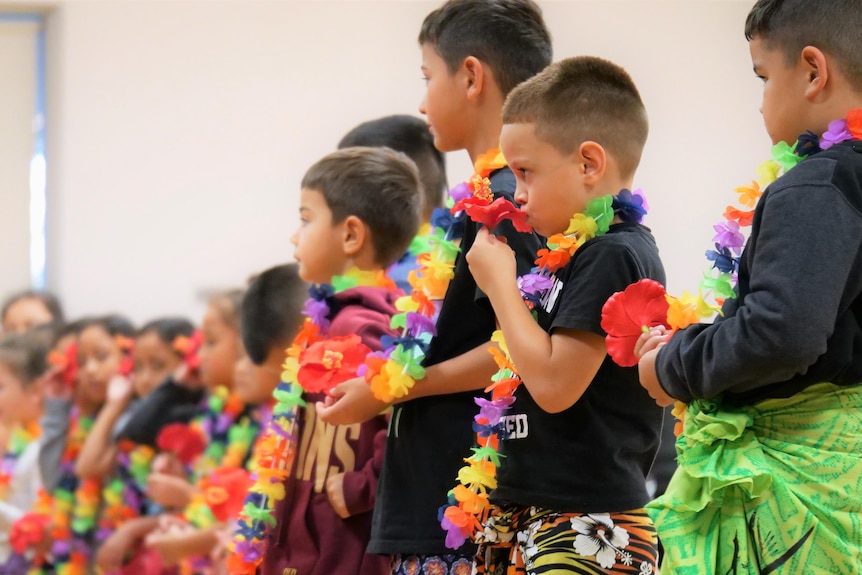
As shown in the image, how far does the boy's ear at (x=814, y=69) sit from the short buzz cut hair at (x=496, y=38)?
3.01 feet

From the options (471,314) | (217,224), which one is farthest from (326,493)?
(217,224)

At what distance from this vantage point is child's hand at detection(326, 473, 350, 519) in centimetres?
253

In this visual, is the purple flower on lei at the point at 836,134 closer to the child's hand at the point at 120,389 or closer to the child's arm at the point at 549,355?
the child's arm at the point at 549,355

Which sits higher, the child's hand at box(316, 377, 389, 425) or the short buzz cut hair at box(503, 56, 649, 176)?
the short buzz cut hair at box(503, 56, 649, 176)

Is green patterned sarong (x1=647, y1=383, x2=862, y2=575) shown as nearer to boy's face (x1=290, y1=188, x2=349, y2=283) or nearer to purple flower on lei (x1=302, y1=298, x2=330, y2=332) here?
purple flower on lei (x1=302, y1=298, x2=330, y2=332)

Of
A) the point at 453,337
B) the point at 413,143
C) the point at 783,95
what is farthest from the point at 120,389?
the point at 783,95

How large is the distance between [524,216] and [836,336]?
2.18 feet

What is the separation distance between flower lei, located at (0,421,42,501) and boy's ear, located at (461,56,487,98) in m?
3.53

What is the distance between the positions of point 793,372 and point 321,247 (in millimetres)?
1562

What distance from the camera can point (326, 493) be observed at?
8.59ft

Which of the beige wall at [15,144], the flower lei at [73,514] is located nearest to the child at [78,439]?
the flower lei at [73,514]

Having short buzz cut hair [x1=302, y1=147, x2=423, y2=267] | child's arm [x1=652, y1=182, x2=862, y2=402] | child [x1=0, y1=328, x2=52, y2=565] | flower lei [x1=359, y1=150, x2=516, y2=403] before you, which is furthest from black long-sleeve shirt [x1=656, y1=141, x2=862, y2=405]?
child [x1=0, y1=328, x2=52, y2=565]

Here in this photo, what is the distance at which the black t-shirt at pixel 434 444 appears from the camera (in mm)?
2250

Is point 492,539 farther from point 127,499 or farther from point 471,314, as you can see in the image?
point 127,499
